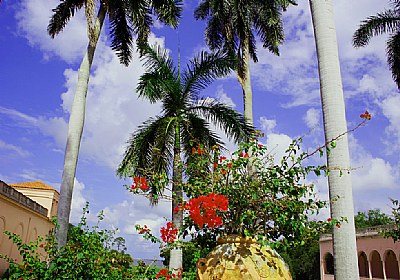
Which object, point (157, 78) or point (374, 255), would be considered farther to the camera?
point (374, 255)

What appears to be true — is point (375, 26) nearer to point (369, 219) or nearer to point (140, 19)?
point (140, 19)

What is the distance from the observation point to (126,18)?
42.0 feet

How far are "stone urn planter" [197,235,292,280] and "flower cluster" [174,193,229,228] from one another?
0.86ft

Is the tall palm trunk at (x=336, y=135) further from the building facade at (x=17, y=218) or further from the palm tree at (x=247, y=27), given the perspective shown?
the building facade at (x=17, y=218)

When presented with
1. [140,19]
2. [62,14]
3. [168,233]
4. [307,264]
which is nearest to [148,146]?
[140,19]

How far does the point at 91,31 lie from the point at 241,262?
28.7ft

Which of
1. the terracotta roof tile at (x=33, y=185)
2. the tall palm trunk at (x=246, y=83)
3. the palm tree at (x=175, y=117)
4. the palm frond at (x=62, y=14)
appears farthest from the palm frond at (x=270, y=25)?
the terracotta roof tile at (x=33, y=185)

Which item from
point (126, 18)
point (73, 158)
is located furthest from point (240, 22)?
point (73, 158)

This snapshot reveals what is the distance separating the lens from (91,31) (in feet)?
34.5

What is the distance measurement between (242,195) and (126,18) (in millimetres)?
10362

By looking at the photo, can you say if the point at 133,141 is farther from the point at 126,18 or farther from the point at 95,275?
the point at 95,275

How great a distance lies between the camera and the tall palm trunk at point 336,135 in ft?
15.4

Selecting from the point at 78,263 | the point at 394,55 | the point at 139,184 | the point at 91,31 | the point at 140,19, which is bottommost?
the point at 78,263

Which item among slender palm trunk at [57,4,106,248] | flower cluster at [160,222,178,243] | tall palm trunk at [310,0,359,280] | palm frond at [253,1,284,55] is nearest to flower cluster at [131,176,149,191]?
flower cluster at [160,222,178,243]
